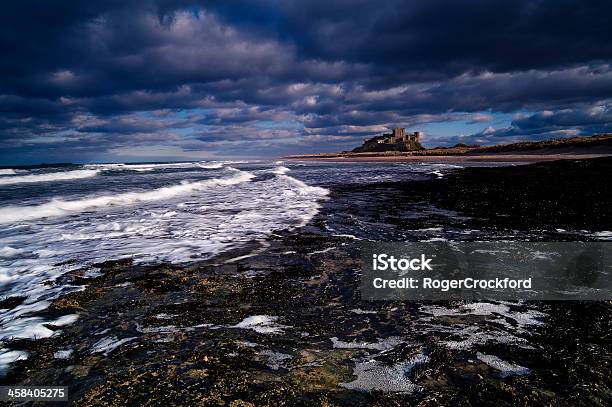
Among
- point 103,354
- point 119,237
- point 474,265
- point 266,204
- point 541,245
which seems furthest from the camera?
point 266,204

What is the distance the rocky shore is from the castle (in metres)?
115

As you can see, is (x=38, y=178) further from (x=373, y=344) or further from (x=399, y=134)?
(x=399, y=134)

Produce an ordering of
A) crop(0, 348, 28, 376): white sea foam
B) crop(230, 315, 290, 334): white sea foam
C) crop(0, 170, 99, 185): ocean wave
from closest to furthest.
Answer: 1. crop(0, 348, 28, 376): white sea foam
2. crop(230, 315, 290, 334): white sea foam
3. crop(0, 170, 99, 185): ocean wave

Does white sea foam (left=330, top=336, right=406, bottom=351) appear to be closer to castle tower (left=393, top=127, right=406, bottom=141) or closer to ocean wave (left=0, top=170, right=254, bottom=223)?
ocean wave (left=0, top=170, right=254, bottom=223)

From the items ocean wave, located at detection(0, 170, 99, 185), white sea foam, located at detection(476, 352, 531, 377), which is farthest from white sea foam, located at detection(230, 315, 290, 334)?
ocean wave, located at detection(0, 170, 99, 185)

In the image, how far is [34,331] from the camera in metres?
3.54

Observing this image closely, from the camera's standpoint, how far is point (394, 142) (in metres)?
123

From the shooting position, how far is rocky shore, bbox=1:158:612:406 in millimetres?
2367

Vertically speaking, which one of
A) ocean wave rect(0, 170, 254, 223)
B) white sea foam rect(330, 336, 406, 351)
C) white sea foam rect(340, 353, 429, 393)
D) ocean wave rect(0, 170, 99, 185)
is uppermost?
ocean wave rect(0, 170, 99, 185)

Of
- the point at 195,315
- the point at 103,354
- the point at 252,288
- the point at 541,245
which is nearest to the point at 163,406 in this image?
the point at 103,354

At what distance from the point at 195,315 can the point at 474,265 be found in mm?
3999

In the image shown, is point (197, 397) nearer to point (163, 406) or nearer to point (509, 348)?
point (163, 406)

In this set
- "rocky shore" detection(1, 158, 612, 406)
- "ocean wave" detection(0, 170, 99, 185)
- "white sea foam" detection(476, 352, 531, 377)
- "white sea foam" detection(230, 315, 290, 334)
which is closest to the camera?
"rocky shore" detection(1, 158, 612, 406)

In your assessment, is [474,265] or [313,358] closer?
[313,358]
